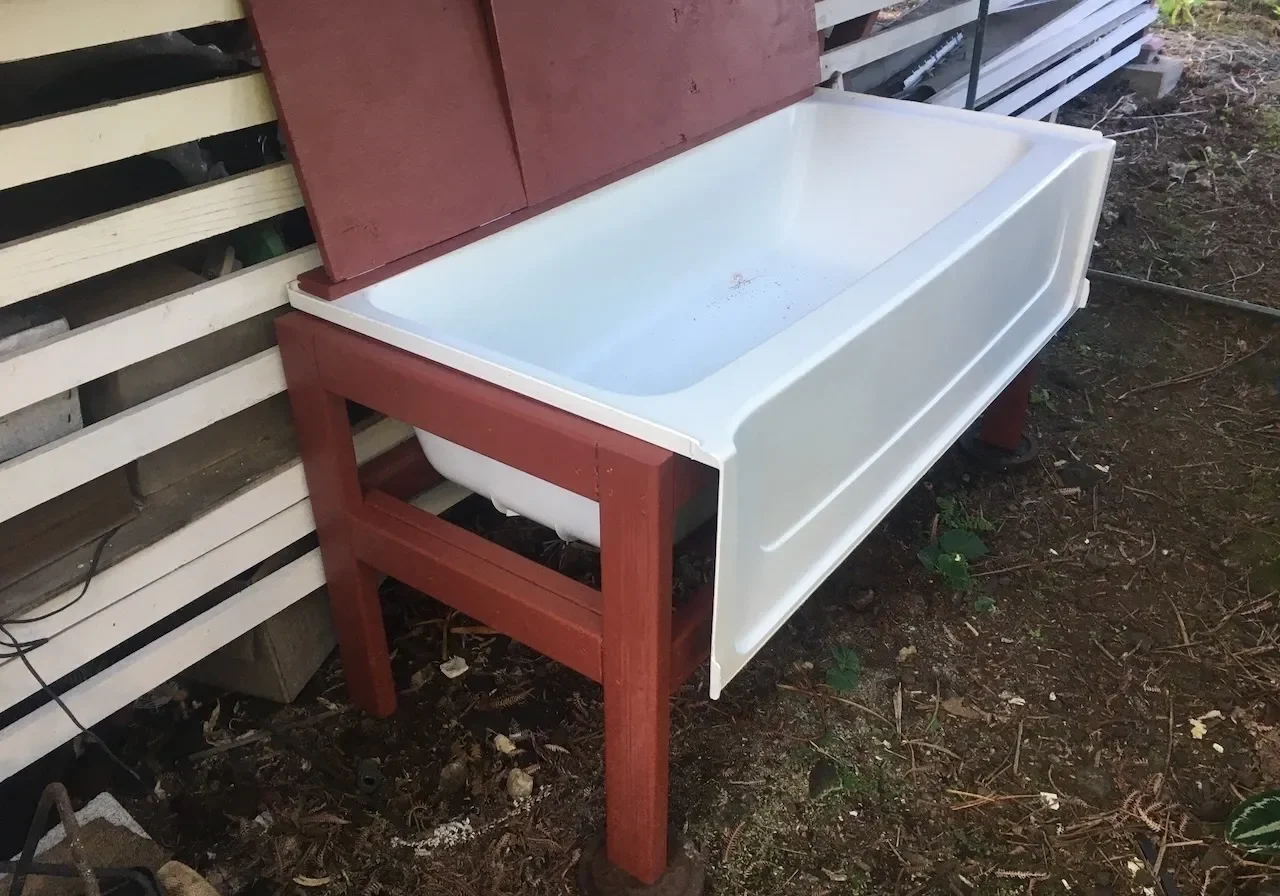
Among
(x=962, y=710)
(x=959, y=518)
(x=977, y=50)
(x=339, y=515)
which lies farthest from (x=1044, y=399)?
(x=339, y=515)

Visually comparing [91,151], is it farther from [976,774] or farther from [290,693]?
[976,774]

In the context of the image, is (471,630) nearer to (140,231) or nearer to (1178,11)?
(140,231)

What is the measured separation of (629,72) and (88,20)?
721 millimetres

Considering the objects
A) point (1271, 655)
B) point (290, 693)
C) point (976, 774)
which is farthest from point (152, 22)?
point (1271, 655)

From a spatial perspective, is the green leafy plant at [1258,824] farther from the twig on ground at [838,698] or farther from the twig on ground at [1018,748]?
the twig on ground at [838,698]

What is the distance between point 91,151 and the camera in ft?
3.26

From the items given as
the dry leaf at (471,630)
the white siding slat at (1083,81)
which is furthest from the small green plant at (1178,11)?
the dry leaf at (471,630)

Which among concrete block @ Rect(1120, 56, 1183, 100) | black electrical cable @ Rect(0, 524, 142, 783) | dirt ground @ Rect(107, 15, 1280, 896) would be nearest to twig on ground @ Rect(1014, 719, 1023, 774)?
dirt ground @ Rect(107, 15, 1280, 896)

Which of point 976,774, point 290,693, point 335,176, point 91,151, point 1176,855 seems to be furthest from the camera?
point 290,693

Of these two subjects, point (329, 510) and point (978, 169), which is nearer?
point (329, 510)

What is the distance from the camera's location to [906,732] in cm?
146

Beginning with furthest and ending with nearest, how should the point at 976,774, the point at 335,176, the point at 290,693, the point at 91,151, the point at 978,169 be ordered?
the point at 978,169 < the point at 290,693 < the point at 976,774 < the point at 335,176 < the point at 91,151

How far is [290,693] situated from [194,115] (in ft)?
2.78

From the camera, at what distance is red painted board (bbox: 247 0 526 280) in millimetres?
1077
